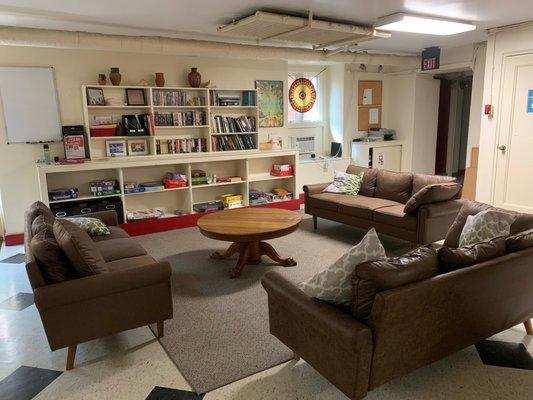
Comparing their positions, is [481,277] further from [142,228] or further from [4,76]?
[4,76]

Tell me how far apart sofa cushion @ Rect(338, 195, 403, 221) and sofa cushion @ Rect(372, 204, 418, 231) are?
0.09 metres

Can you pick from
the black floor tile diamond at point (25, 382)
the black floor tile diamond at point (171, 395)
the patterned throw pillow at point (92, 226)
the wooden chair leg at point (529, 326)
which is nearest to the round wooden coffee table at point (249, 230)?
the patterned throw pillow at point (92, 226)

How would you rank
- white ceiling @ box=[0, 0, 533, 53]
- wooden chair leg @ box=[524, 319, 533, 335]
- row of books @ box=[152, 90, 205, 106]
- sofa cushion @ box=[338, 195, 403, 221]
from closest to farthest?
wooden chair leg @ box=[524, 319, 533, 335], white ceiling @ box=[0, 0, 533, 53], sofa cushion @ box=[338, 195, 403, 221], row of books @ box=[152, 90, 205, 106]

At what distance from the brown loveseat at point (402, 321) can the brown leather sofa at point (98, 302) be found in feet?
2.40

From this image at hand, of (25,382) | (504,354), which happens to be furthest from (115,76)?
(504,354)

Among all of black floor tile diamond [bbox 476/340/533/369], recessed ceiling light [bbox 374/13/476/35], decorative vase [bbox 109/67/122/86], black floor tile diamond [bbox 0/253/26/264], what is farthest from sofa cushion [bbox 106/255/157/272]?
recessed ceiling light [bbox 374/13/476/35]

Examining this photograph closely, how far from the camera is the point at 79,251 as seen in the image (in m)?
2.27

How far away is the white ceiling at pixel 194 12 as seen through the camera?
349 centimetres

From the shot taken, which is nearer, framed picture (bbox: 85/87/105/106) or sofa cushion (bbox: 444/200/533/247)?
sofa cushion (bbox: 444/200/533/247)

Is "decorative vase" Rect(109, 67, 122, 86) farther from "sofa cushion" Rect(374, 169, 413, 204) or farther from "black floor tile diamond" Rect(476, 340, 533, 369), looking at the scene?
"black floor tile diamond" Rect(476, 340, 533, 369)

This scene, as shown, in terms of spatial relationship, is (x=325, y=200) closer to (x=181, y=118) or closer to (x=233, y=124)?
(x=233, y=124)

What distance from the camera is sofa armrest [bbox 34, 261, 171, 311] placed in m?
2.16

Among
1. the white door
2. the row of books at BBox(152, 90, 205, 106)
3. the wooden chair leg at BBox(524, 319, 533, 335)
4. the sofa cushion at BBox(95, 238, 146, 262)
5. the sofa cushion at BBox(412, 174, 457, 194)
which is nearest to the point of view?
the wooden chair leg at BBox(524, 319, 533, 335)

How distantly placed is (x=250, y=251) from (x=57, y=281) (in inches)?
78.3
